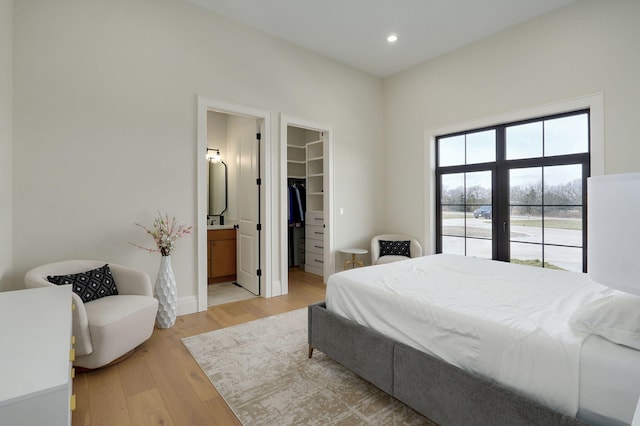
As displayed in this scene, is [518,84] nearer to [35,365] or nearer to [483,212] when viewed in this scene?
[483,212]

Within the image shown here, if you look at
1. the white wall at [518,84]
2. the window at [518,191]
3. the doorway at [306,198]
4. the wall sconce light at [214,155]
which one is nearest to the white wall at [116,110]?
the doorway at [306,198]

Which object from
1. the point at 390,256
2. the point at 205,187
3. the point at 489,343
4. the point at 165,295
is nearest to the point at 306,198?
the point at 390,256

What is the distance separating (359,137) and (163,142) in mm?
2943

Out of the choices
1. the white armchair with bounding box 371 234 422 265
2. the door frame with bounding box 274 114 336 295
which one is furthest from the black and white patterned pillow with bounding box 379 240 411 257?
the door frame with bounding box 274 114 336 295

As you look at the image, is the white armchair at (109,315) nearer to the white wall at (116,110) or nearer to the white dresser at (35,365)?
the white wall at (116,110)

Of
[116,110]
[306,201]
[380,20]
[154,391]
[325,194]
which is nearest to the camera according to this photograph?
[154,391]

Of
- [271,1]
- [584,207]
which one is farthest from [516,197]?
[271,1]

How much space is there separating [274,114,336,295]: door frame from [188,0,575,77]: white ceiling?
41.8 inches

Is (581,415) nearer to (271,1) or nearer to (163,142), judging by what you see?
(163,142)

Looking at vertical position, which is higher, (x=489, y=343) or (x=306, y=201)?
(x=306, y=201)

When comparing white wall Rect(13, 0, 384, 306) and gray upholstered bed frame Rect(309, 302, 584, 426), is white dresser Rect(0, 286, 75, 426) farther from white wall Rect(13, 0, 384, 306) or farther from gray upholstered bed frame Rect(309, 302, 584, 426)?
white wall Rect(13, 0, 384, 306)

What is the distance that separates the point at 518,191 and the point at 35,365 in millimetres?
4468

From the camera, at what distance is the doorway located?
4078 millimetres

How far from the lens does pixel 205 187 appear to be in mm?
3393
